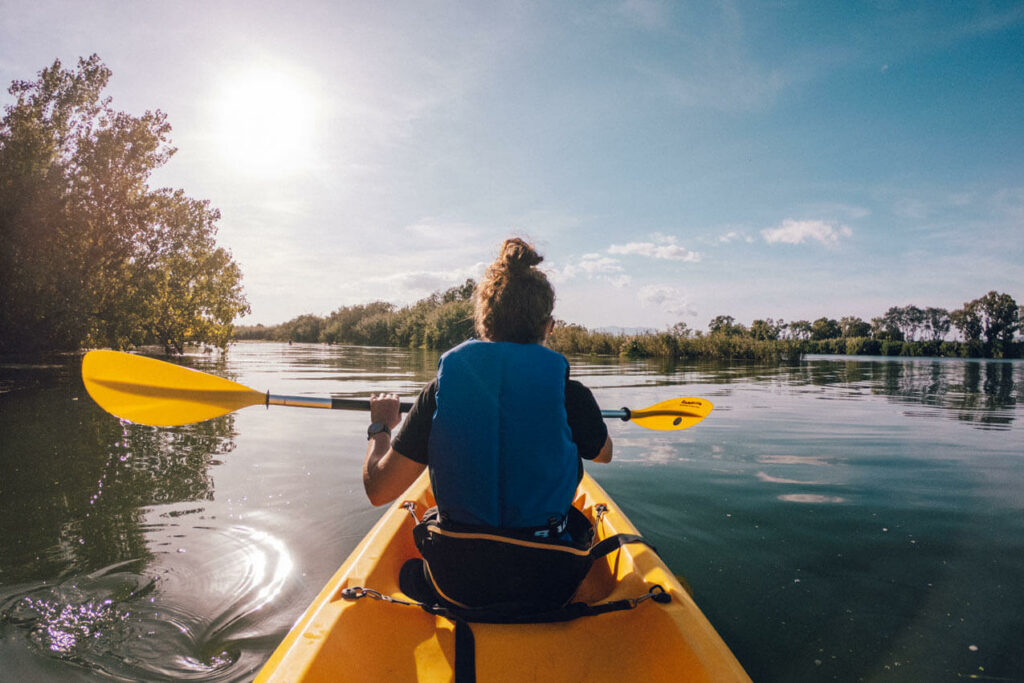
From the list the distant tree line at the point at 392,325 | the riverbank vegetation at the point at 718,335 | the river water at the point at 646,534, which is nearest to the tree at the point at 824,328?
the riverbank vegetation at the point at 718,335

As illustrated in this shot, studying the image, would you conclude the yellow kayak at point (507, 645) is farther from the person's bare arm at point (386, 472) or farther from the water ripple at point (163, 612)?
the water ripple at point (163, 612)

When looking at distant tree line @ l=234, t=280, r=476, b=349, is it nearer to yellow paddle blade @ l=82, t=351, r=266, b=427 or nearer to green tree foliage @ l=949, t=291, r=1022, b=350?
yellow paddle blade @ l=82, t=351, r=266, b=427

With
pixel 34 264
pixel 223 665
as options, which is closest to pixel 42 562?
pixel 223 665

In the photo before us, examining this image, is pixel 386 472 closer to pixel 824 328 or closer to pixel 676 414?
pixel 676 414

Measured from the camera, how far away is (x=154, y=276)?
17.6m

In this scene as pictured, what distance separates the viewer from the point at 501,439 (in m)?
1.52

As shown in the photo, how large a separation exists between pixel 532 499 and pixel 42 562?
3077mm

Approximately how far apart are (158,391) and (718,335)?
82.6ft

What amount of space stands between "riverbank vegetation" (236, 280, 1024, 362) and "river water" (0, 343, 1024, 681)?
254 centimetres

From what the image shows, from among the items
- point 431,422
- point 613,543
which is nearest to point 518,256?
point 431,422

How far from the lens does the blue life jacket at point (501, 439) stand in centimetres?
Result: 152

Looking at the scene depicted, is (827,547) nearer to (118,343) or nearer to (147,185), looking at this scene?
(118,343)

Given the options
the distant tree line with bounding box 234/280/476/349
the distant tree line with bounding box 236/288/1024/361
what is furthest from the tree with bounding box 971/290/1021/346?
the distant tree line with bounding box 234/280/476/349

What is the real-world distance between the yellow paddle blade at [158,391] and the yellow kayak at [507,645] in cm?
198
